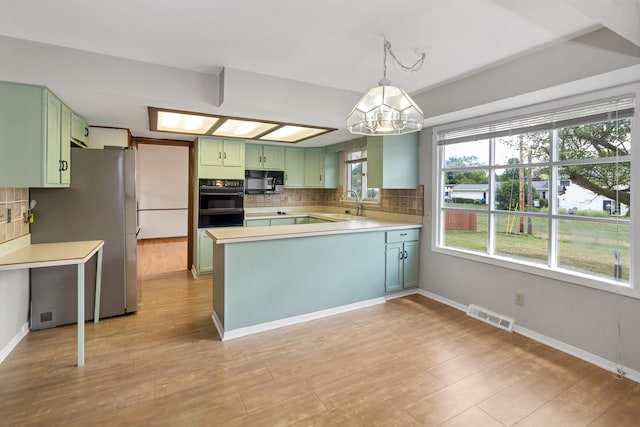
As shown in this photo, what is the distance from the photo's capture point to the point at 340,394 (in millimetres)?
2096

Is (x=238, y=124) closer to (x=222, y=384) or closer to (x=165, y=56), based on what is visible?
(x=165, y=56)

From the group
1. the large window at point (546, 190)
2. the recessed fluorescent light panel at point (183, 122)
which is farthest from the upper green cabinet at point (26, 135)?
→ the large window at point (546, 190)

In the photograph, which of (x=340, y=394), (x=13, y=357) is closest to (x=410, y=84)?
(x=340, y=394)

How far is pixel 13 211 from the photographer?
2.66 meters

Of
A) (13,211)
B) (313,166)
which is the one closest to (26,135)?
(13,211)

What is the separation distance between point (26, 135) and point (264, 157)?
3247mm

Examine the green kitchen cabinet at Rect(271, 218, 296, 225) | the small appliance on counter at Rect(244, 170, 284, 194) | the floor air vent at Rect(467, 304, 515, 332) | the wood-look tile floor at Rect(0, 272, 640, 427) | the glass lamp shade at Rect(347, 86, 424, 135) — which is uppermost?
the glass lamp shade at Rect(347, 86, 424, 135)

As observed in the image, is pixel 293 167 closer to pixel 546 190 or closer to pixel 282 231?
pixel 282 231

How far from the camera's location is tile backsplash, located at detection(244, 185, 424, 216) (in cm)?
418

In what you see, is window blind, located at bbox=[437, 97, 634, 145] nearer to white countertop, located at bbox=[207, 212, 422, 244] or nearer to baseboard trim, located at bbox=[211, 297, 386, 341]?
white countertop, located at bbox=[207, 212, 422, 244]

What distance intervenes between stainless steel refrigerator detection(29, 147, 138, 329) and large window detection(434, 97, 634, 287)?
11.6ft

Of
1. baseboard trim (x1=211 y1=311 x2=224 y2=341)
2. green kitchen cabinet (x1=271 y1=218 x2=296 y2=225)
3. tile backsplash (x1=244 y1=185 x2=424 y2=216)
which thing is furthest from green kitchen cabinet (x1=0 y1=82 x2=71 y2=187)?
tile backsplash (x1=244 y1=185 x2=424 y2=216)

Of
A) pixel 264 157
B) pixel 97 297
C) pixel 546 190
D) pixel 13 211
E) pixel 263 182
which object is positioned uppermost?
pixel 264 157

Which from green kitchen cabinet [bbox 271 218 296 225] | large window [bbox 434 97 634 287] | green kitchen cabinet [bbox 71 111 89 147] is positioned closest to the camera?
large window [bbox 434 97 634 287]
